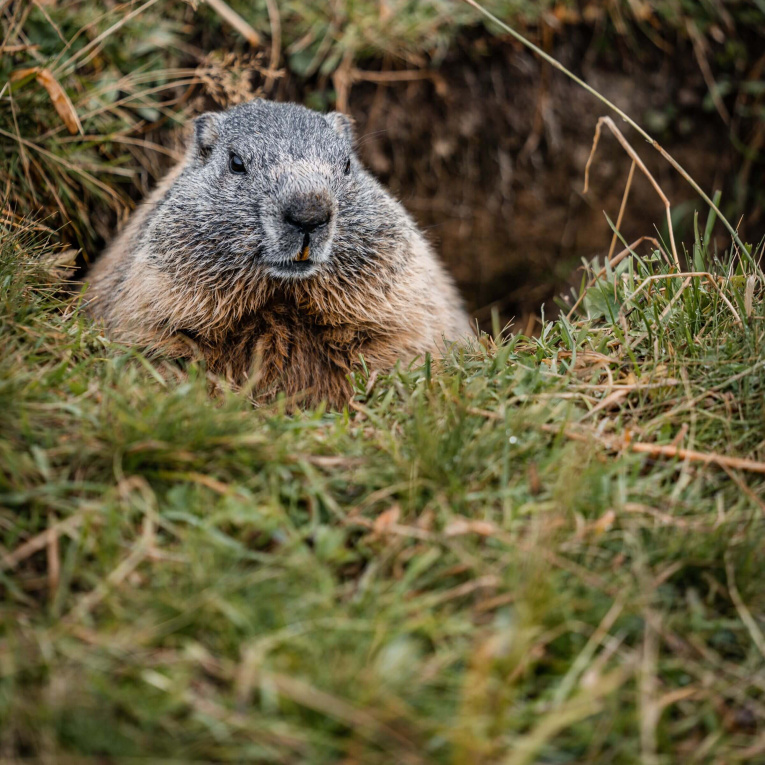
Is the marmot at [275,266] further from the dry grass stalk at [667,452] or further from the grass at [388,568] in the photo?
the dry grass stalk at [667,452]

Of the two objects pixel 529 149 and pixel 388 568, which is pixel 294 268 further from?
pixel 529 149

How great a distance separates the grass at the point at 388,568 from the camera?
1754mm

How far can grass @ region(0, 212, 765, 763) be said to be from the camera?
1.75 meters

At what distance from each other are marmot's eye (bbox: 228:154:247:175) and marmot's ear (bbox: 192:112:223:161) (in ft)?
1.00

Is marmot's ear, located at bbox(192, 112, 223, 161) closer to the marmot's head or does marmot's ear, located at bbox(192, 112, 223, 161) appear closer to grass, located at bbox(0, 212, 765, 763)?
the marmot's head

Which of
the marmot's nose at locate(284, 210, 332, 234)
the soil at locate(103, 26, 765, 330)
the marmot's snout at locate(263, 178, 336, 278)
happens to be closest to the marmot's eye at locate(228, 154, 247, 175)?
Answer: the marmot's snout at locate(263, 178, 336, 278)

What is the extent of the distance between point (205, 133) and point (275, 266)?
1058mm

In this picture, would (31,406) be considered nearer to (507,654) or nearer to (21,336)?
(21,336)

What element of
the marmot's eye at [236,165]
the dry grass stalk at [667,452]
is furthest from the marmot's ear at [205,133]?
the dry grass stalk at [667,452]

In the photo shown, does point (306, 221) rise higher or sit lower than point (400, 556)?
higher

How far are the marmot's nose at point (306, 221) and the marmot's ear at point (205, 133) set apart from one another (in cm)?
96

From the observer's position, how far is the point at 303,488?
2.45 metres

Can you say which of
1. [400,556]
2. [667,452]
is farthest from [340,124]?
[400,556]

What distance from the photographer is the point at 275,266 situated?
354 centimetres
